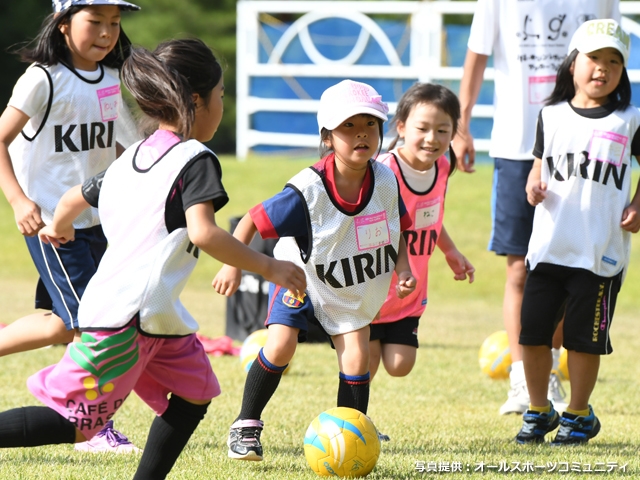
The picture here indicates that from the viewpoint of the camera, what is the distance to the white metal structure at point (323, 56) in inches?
675

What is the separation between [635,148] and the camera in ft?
15.6

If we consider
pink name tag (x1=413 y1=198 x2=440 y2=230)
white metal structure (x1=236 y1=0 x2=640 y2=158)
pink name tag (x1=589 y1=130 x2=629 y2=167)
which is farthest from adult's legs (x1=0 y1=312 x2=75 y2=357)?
white metal structure (x1=236 y1=0 x2=640 y2=158)

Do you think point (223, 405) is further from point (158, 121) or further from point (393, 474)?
point (158, 121)

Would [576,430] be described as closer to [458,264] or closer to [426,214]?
[458,264]

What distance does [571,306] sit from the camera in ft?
15.5

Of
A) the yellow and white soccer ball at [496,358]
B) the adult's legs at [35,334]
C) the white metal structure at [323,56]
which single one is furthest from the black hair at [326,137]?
the white metal structure at [323,56]

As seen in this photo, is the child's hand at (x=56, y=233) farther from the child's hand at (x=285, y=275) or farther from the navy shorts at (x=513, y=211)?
the navy shorts at (x=513, y=211)

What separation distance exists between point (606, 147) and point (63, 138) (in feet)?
8.27

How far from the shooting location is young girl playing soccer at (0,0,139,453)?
4.46 metres

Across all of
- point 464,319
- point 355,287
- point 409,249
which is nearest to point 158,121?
point 355,287

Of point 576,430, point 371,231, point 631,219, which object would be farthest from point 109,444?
point 631,219

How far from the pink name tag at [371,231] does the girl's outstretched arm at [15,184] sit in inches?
52.2

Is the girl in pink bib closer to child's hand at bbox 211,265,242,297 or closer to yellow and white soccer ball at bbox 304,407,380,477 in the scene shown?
yellow and white soccer ball at bbox 304,407,380,477

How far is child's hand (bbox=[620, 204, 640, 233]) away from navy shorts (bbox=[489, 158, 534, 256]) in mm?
850
